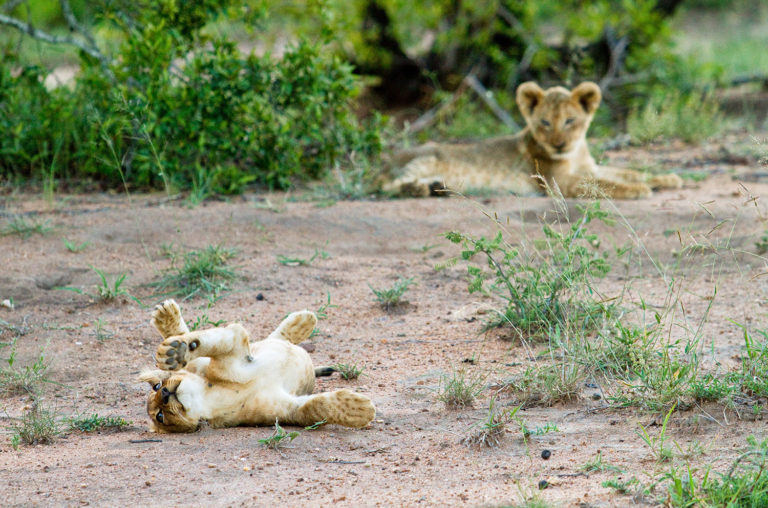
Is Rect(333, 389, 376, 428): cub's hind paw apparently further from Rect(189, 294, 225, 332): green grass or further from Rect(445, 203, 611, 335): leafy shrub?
Rect(189, 294, 225, 332): green grass

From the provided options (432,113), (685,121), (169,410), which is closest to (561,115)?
(685,121)

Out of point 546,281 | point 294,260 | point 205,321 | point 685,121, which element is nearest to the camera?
point 546,281

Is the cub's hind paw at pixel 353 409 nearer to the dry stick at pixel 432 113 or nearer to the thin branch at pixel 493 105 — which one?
the dry stick at pixel 432 113

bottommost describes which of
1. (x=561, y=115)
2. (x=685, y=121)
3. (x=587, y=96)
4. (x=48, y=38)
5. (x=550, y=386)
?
(x=550, y=386)

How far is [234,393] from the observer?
289 cm

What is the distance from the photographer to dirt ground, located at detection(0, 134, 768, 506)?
247 cm

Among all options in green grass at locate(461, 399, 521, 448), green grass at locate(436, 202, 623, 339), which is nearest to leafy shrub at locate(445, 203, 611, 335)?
green grass at locate(436, 202, 623, 339)

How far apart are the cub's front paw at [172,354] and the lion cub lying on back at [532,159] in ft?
12.9

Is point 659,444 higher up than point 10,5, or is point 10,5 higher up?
point 10,5

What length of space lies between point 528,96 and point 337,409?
179 inches

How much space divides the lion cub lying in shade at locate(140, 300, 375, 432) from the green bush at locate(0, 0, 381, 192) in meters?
3.28

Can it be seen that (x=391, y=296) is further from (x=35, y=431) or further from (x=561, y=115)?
(x=561, y=115)

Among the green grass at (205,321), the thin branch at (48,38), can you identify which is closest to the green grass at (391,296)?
the green grass at (205,321)

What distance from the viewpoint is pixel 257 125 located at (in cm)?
641
